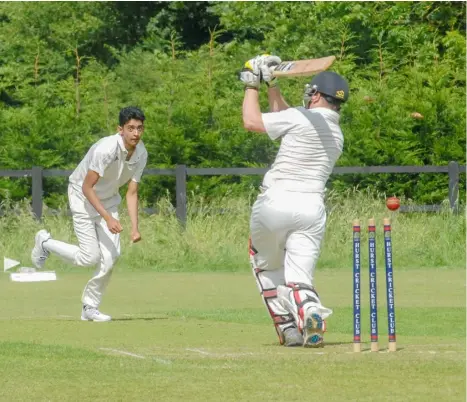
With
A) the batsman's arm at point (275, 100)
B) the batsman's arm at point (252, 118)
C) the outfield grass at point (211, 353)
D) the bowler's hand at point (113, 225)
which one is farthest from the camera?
the bowler's hand at point (113, 225)

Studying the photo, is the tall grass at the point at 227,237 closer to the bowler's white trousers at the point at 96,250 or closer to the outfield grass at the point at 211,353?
the outfield grass at the point at 211,353

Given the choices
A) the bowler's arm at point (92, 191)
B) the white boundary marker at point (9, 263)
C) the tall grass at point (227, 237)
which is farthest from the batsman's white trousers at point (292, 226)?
the tall grass at point (227, 237)

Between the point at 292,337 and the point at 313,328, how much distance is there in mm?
399

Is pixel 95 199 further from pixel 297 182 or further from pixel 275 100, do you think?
pixel 297 182

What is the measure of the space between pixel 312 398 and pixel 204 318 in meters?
4.96

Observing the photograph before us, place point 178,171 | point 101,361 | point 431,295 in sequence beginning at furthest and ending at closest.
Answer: point 178,171
point 431,295
point 101,361

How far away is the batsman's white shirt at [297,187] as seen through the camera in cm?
930

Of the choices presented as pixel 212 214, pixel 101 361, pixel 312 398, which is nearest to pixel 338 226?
pixel 212 214

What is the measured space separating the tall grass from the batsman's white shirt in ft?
30.5

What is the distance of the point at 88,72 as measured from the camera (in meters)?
27.7

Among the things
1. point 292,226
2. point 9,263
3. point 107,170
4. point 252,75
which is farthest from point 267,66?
point 9,263

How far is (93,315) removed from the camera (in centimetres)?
1162

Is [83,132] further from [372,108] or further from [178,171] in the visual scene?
[372,108]

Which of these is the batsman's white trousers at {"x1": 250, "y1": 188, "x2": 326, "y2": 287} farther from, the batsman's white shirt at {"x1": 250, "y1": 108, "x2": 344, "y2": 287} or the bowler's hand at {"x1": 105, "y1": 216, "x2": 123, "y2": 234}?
the bowler's hand at {"x1": 105, "y1": 216, "x2": 123, "y2": 234}
